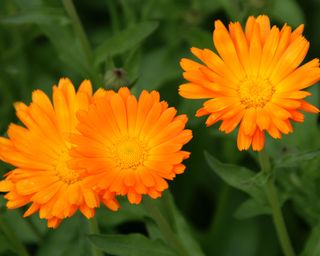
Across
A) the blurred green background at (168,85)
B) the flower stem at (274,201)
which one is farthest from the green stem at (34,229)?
the flower stem at (274,201)

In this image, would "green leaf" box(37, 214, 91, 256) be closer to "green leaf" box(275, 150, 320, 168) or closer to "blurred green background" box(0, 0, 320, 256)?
"blurred green background" box(0, 0, 320, 256)

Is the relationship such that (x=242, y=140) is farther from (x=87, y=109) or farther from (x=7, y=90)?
(x=7, y=90)

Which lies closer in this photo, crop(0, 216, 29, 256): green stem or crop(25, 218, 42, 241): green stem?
crop(0, 216, 29, 256): green stem

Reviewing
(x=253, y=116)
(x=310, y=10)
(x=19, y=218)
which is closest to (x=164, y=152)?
(x=253, y=116)

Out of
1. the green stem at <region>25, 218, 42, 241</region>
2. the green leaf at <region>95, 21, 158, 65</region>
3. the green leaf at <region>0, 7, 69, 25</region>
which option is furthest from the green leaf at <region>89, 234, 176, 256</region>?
the green leaf at <region>0, 7, 69, 25</region>

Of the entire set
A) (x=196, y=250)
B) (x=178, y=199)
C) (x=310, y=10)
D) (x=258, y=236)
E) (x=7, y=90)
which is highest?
(x=310, y=10)

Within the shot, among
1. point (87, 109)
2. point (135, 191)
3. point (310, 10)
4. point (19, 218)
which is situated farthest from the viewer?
point (310, 10)
